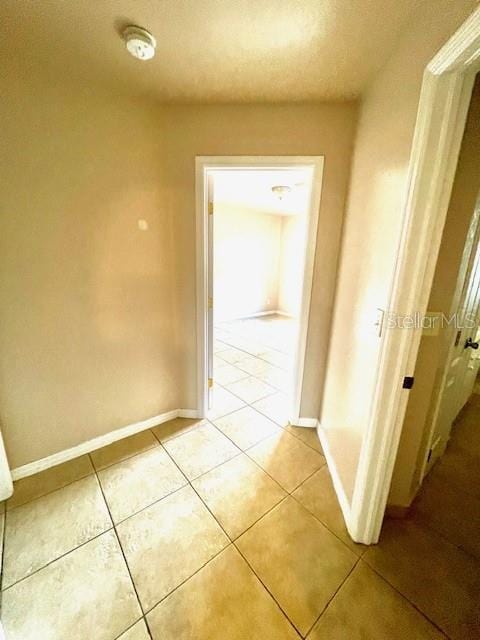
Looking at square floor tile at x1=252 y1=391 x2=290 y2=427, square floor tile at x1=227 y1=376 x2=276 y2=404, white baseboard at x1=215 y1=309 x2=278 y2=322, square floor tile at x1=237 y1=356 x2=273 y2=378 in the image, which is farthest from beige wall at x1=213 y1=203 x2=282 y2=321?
square floor tile at x1=252 y1=391 x2=290 y2=427

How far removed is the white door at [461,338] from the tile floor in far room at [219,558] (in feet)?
1.16

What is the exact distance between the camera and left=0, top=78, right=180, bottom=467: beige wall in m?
1.36

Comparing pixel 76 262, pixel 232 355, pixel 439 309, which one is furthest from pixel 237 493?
pixel 232 355

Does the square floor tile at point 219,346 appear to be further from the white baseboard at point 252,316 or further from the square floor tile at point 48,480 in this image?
the square floor tile at point 48,480

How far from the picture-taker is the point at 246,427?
2129 mm

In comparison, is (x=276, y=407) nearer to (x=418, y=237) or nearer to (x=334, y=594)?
(x=334, y=594)

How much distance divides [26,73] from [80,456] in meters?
2.41

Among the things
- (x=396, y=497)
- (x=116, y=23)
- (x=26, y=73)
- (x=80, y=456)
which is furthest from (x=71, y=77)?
(x=396, y=497)

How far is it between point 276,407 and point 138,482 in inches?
53.6

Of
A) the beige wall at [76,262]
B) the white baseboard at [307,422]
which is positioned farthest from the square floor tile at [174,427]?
the white baseboard at [307,422]

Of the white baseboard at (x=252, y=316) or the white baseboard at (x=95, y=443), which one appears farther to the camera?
Answer: the white baseboard at (x=252, y=316)

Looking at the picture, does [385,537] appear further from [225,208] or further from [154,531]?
[225,208]

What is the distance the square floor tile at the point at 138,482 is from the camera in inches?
56.7

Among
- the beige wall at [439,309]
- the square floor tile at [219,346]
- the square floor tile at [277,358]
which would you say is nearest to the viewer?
the beige wall at [439,309]
